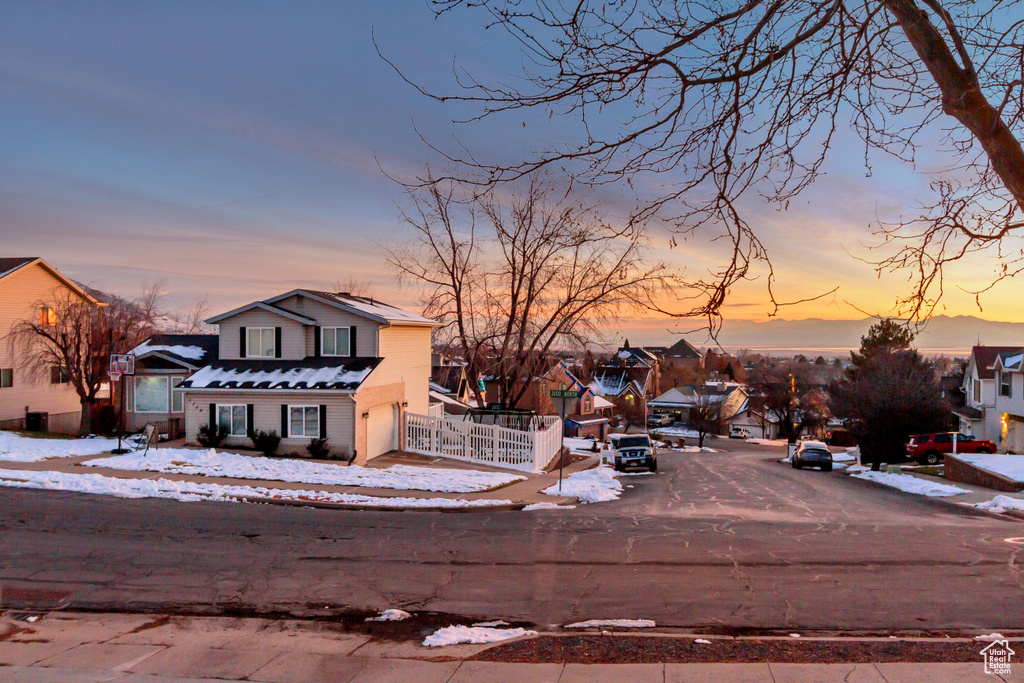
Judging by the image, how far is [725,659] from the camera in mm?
6695

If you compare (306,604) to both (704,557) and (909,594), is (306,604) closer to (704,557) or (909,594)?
(704,557)

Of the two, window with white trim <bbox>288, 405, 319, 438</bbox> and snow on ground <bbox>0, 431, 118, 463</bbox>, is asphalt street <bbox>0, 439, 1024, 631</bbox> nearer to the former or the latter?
snow on ground <bbox>0, 431, 118, 463</bbox>

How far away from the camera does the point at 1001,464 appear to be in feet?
78.8

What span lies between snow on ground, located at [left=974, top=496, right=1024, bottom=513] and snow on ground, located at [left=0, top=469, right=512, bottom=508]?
12240mm

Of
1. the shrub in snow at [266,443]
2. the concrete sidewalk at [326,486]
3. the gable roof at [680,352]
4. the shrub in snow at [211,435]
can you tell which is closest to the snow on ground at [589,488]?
the concrete sidewalk at [326,486]

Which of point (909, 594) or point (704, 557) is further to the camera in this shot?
point (704, 557)

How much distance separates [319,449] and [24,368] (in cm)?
1945

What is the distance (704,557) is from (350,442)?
17108 mm

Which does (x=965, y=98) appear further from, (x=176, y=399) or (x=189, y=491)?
(x=176, y=399)

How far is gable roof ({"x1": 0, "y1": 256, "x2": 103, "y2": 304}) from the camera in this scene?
111 feet

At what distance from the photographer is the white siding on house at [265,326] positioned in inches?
1121

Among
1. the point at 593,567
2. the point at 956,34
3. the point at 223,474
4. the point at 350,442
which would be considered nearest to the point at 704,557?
the point at 593,567

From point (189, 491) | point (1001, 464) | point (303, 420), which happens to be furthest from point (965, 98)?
point (303, 420)

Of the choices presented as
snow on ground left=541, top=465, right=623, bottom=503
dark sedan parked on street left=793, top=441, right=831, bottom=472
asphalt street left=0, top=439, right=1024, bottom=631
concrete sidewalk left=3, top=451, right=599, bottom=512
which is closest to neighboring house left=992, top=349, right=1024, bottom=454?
dark sedan parked on street left=793, top=441, right=831, bottom=472
